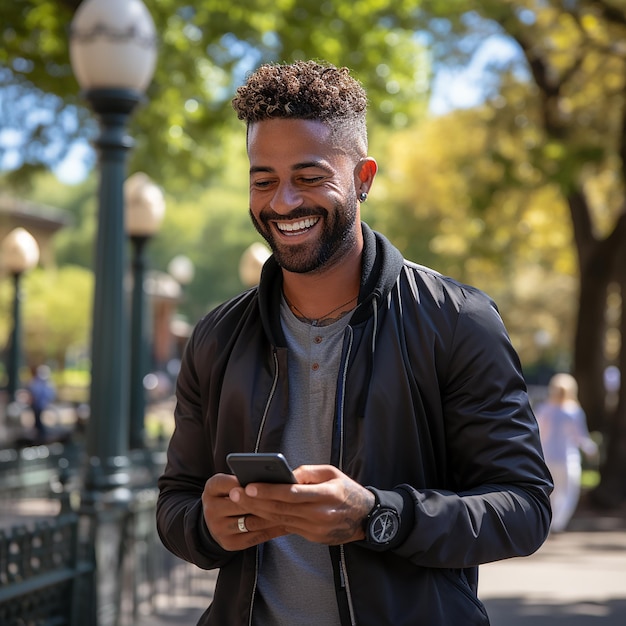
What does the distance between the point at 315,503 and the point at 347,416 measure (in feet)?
1.04

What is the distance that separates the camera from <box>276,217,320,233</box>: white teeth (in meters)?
2.48

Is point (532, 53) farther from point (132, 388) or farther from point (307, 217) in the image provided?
point (307, 217)

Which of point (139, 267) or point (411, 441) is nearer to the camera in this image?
point (411, 441)

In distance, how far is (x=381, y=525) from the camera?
87.0 inches

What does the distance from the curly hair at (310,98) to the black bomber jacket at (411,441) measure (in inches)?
11.8

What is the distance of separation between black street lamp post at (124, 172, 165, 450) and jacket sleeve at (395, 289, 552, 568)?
10.6 metres

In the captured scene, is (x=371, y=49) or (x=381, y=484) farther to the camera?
(x=371, y=49)

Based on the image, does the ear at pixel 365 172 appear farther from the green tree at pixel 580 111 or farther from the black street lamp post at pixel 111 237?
the green tree at pixel 580 111

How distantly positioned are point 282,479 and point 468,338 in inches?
21.7

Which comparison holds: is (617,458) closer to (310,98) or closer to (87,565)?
(87,565)

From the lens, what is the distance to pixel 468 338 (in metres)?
2.40

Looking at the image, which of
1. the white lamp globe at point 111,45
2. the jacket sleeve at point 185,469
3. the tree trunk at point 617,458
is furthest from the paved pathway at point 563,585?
the jacket sleeve at point 185,469

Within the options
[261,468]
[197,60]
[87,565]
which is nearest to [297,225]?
[261,468]

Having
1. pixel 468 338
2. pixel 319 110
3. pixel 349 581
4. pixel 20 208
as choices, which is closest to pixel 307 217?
pixel 319 110
